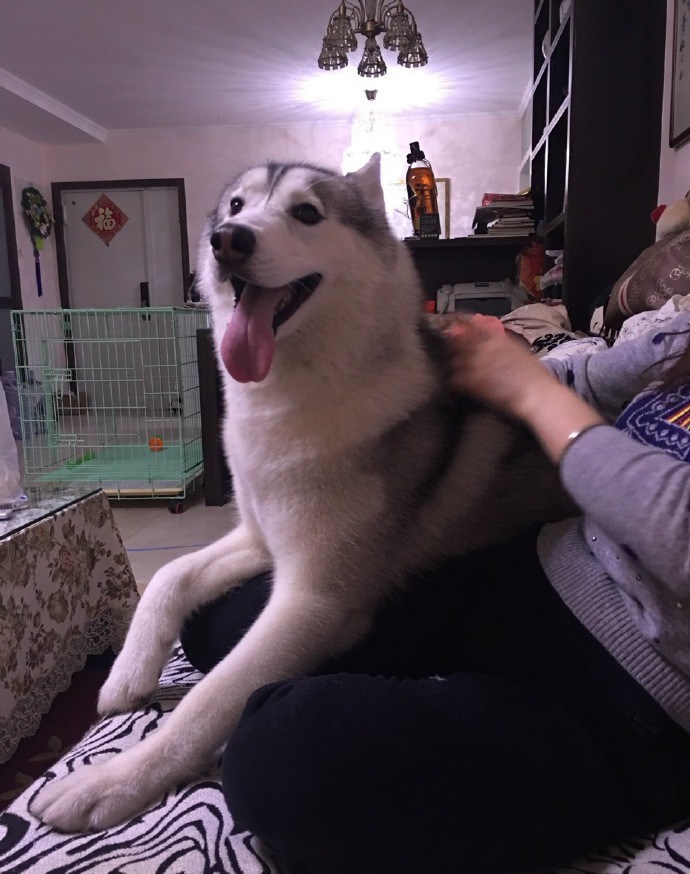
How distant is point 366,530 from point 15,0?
4.69m

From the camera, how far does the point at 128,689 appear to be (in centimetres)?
95

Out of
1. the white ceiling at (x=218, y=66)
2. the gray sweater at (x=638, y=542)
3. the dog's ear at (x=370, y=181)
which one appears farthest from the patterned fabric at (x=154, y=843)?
the white ceiling at (x=218, y=66)

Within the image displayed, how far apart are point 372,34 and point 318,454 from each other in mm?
3617

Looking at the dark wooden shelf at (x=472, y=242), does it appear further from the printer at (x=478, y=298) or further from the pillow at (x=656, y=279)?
the pillow at (x=656, y=279)

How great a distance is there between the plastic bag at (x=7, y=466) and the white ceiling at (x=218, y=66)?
315 centimetres

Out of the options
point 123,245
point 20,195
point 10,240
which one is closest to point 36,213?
point 20,195

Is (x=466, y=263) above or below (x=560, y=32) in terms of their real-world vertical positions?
below

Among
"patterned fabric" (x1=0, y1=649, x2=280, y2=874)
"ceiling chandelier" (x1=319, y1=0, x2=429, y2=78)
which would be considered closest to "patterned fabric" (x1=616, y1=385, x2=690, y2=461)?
"patterned fabric" (x1=0, y1=649, x2=280, y2=874)

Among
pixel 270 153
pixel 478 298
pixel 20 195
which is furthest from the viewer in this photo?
pixel 270 153

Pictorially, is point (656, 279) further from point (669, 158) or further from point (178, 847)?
point (178, 847)

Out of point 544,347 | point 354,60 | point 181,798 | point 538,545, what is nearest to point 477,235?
point 544,347

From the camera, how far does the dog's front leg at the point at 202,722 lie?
75cm

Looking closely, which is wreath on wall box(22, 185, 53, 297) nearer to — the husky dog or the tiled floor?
the tiled floor

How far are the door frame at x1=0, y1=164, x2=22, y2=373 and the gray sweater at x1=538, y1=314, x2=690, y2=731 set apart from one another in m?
6.54
